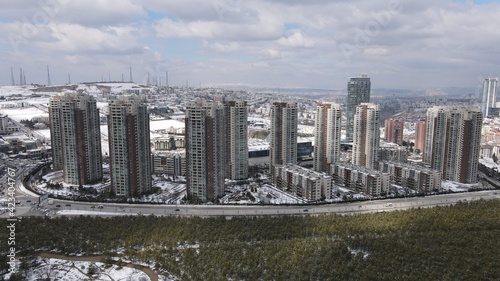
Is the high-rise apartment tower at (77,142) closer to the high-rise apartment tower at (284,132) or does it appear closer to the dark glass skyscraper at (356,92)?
the high-rise apartment tower at (284,132)

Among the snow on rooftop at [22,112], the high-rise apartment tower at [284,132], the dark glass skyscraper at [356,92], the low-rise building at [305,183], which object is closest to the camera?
the low-rise building at [305,183]

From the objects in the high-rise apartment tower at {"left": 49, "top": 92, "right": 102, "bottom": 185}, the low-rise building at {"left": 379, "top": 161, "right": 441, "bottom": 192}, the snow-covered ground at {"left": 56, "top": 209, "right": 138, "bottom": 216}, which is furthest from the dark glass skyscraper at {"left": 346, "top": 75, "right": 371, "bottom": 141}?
the snow-covered ground at {"left": 56, "top": 209, "right": 138, "bottom": 216}

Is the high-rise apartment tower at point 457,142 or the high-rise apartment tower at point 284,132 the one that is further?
the high-rise apartment tower at point 284,132

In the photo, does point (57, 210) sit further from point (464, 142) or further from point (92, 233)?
point (464, 142)

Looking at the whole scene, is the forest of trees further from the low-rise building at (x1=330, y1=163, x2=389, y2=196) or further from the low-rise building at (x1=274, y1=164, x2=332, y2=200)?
the low-rise building at (x1=330, y1=163, x2=389, y2=196)

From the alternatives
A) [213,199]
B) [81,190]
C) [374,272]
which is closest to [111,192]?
[81,190]

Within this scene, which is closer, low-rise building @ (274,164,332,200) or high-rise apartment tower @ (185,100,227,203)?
high-rise apartment tower @ (185,100,227,203)

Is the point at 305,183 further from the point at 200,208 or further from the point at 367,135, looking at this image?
the point at 367,135

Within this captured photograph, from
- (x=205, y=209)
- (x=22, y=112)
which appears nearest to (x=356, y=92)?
(x=205, y=209)

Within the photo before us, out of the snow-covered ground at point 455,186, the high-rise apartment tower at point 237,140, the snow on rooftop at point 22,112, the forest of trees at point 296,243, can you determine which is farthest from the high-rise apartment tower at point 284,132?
the snow on rooftop at point 22,112
